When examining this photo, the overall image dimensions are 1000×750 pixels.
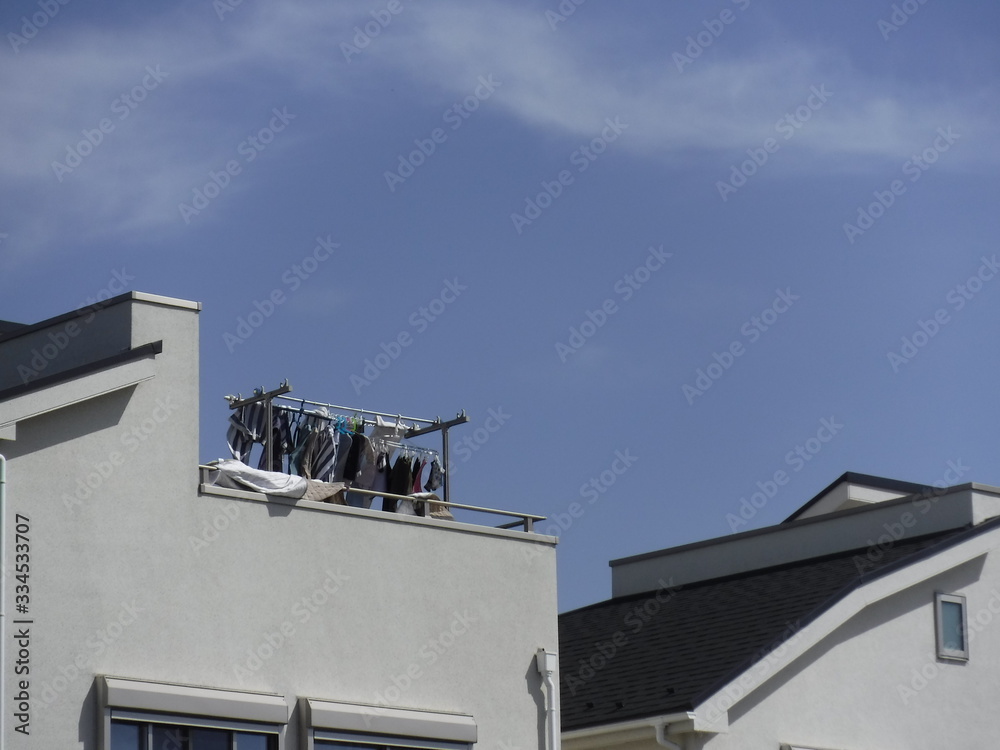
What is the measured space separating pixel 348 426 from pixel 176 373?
3.10 metres

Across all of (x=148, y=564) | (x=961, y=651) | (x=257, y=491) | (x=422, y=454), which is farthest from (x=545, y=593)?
(x=961, y=651)

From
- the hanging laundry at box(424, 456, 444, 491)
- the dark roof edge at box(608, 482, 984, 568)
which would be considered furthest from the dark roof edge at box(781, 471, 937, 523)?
the hanging laundry at box(424, 456, 444, 491)

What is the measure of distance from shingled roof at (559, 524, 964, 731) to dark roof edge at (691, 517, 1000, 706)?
0.02 metres

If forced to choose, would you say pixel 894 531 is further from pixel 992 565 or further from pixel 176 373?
pixel 176 373

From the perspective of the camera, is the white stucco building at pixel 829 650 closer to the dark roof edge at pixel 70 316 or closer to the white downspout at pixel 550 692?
the white downspout at pixel 550 692

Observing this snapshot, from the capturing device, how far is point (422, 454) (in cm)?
1977

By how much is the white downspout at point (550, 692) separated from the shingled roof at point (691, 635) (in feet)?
6.33

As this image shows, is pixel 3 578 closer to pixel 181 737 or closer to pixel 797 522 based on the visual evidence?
pixel 181 737

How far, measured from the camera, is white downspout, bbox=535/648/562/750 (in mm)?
18672

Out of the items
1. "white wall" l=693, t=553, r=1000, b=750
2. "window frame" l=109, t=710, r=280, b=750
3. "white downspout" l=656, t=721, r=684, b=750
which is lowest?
"window frame" l=109, t=710, r=280, b=750

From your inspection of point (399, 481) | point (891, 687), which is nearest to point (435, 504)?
point (399, 481)

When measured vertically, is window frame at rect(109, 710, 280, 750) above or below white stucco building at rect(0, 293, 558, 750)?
below

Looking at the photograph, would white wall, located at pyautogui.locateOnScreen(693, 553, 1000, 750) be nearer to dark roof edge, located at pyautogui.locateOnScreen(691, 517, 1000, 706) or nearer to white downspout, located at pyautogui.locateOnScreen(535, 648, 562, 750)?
dark roof edge, located at pyautogui.locateOnScreen(691, 517, 1000, 706)

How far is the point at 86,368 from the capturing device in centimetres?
1581
